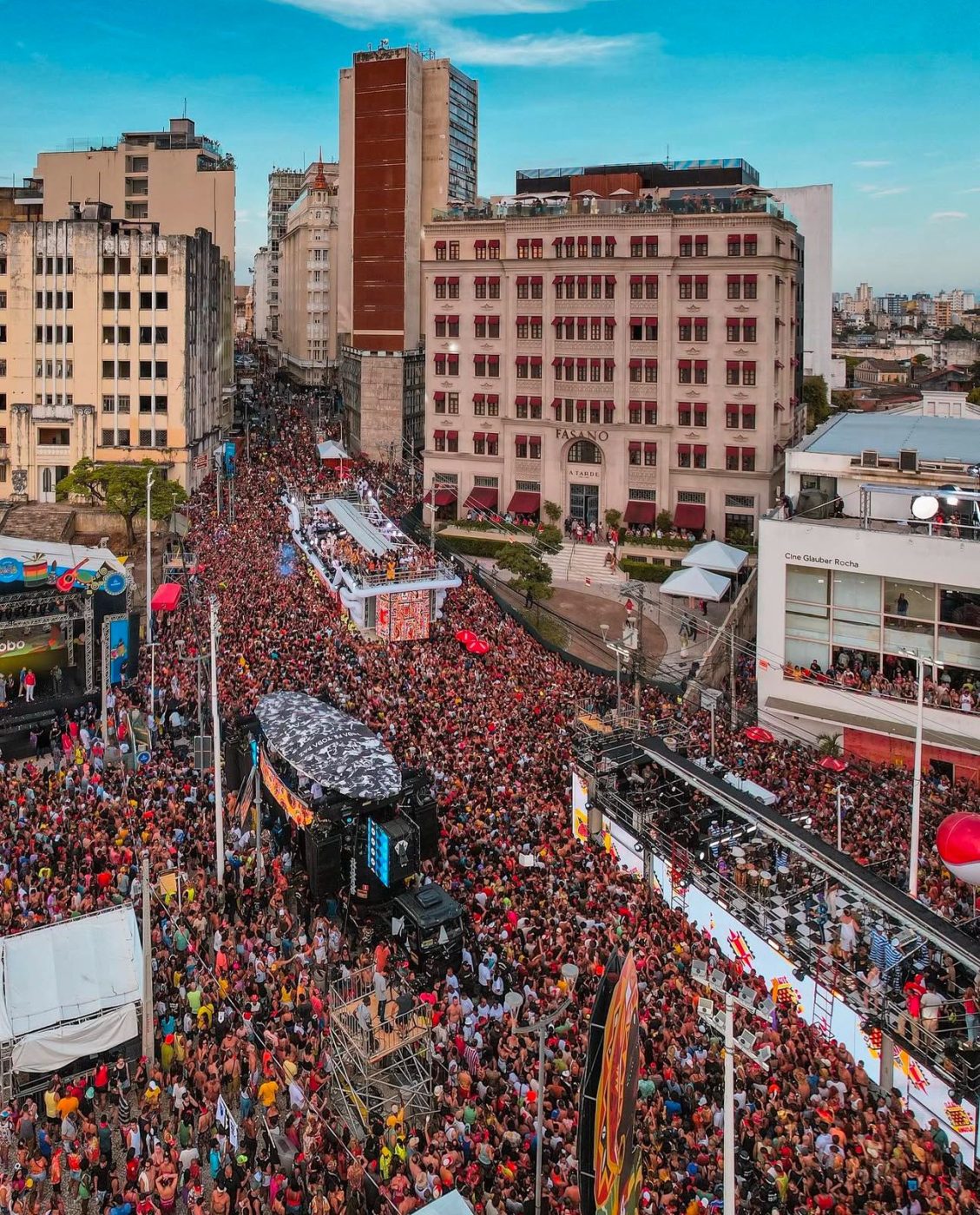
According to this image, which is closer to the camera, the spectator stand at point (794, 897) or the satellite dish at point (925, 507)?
the spectator stand at point (794, 897)

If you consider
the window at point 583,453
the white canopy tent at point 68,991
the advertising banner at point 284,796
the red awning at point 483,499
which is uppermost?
the window at point 583,453

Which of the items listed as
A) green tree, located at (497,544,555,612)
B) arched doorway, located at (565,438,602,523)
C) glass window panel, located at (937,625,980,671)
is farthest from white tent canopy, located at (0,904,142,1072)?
arched doorway, located at (565,438,602,523)

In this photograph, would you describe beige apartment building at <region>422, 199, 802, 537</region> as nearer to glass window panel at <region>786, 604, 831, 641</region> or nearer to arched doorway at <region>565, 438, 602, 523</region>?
arched doorway at <region>565, 438, 602, 523</region>

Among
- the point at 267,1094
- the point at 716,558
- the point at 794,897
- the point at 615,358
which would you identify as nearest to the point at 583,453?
the point at 615,358

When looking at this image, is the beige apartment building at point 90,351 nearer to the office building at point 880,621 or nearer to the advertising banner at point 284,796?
the advertising banner at point 284,796

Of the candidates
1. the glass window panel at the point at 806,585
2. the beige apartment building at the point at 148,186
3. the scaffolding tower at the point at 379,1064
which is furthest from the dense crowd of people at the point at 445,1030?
the beige apartment building at the point at 148,186

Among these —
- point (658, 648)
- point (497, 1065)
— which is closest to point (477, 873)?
point (497, 1065)

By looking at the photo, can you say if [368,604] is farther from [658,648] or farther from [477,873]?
[477,873]
